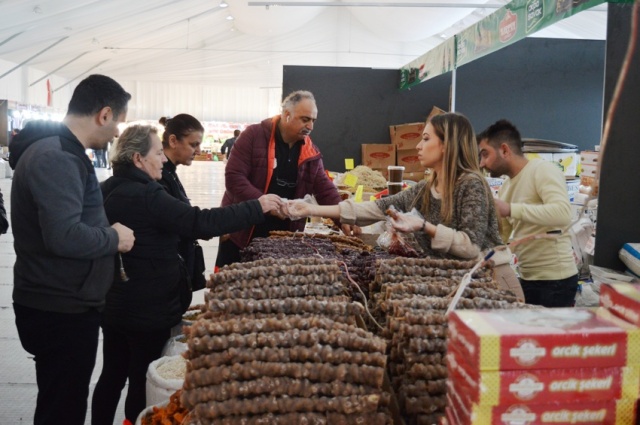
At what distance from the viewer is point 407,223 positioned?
6.97 feet

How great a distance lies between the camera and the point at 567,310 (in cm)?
95

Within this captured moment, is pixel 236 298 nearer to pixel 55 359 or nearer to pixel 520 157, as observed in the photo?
pixel 55 359

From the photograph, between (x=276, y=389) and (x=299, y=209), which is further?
(x=299, y=209)

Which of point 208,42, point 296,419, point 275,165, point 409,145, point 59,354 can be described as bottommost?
point 59,354

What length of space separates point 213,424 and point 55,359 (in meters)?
1.27

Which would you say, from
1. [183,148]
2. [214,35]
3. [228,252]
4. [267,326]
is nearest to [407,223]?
[267,326]

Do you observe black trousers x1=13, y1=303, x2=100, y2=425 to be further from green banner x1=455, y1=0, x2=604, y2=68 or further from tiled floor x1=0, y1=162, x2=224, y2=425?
green banner x1=455, y1=0, x2=604, y2=68

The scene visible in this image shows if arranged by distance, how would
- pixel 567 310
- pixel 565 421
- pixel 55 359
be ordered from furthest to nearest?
pixel 55 359 → pixel 567 310 → pixel 565 421

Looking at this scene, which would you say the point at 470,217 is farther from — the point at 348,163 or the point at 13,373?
the point at 348,163

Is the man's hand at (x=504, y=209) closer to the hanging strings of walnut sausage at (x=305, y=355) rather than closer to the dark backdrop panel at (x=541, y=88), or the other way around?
the hanging strings of walnut sausage at (x=305, y=355)

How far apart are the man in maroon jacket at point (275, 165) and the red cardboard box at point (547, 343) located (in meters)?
2.76

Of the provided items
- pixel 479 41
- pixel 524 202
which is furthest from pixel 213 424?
pixel 479 41

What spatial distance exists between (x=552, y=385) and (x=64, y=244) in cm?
167

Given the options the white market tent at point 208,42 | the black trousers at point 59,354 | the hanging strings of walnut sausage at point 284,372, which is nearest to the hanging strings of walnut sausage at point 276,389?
the hanging strings of walnut sausage at point 284,372
